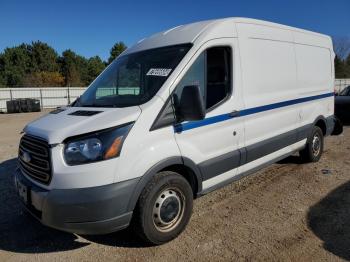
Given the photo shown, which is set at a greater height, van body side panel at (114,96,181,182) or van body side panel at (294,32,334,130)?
van body side panel at (294,32,334,130)

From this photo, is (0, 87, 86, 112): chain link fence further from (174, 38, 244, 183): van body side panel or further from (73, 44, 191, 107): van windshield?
(174, 38, 244, 183): van body side panel

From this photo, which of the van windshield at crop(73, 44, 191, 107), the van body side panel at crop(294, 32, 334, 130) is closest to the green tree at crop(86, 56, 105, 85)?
the van body side panel at crop(294, 32, 334, 130)

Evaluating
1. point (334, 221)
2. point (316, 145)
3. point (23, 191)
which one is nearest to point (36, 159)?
point (23, 191)

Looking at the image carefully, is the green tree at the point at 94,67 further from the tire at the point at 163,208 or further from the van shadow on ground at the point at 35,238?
the tire at the point at 163,208

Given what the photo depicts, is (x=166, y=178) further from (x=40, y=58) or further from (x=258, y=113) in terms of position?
(x=40, y=58)

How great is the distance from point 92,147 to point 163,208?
1044mm

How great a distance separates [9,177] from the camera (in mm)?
6094

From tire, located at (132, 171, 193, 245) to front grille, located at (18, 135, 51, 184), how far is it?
37.3 inches

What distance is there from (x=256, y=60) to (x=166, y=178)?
2199 millimetres

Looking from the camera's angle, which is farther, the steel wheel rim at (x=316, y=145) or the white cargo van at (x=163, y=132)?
the steel wheel rim at (x=316, y=145)

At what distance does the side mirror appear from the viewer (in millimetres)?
3371

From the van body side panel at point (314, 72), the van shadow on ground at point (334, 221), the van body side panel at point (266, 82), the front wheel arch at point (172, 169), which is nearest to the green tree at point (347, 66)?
the van body side panel at point (314, 72)

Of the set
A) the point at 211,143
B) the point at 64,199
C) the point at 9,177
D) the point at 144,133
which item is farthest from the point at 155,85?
the point at 9,177

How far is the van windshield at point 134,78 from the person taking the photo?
3643 mm
